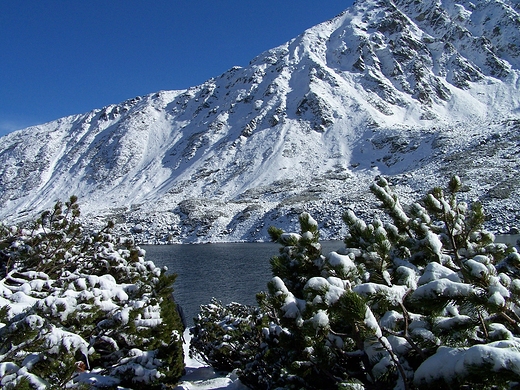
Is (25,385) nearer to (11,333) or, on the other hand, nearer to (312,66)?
(11,333)

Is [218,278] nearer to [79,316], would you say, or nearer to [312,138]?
[79,316]

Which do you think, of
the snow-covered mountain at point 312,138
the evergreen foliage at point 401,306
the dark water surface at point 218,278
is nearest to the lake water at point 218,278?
the dark water surface at point 218,278

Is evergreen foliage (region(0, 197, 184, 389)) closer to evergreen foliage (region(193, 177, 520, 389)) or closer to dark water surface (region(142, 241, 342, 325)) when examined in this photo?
evergreen foliage (region(193, 177, 520, 389))

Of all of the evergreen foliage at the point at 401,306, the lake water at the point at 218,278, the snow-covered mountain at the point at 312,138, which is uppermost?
the snow-covered mountain at the point at 312,138

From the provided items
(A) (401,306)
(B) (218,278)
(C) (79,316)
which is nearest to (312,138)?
(B) (218,278)

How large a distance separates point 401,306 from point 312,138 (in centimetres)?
13521

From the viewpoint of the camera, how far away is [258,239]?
3179 inches

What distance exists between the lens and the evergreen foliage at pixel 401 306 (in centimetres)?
266

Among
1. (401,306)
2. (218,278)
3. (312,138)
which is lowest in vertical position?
(218,278)

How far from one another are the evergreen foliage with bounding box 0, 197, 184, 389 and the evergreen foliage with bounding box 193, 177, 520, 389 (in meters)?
2.87

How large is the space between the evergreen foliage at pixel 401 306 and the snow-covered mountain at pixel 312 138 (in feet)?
226

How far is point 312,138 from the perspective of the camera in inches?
5335

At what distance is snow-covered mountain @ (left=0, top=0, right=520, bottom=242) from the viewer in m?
91.6

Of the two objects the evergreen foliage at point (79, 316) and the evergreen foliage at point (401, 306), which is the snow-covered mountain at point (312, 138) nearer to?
the evergreen foliage at point (79, 316)
